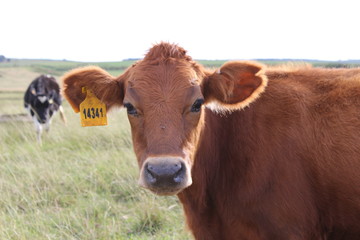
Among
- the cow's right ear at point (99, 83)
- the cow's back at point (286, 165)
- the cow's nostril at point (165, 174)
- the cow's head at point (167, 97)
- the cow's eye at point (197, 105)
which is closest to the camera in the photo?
the cow's nostril at point (165, 174)

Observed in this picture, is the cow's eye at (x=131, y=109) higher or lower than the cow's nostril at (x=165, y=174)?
higher

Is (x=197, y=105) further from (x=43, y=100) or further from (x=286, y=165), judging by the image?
(x=43, y=100)

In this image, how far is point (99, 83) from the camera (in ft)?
12.4

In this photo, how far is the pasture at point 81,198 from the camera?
5.41m

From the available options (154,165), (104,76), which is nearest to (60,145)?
(104,76)

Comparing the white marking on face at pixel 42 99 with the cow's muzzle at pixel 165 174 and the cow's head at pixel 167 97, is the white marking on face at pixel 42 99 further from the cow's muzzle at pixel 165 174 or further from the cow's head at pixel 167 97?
the cow's muzzle at pixel 165 174

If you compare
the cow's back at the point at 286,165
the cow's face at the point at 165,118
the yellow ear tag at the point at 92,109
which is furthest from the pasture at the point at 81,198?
the cow's back at the point at 286,165

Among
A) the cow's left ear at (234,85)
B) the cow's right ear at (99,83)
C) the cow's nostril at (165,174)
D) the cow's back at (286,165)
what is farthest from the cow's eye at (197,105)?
the cow's right ear at (99,83)

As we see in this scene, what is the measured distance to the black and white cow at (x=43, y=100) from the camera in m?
13.8

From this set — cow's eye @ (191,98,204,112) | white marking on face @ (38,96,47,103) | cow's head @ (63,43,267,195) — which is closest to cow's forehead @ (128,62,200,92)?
cow's head @ (63,43,267,195)

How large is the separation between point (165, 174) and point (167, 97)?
0.70m

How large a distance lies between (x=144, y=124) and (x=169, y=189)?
627mm

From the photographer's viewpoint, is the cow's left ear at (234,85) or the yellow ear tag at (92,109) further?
the yellow ear tag at (92,109)

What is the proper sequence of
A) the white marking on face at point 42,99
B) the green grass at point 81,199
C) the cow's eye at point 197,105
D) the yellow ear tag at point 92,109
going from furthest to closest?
the white marking on face at point 42,99, the green grass at point 81,199, the yellow ear tag at point 92,109, the cow's eye at point 197,105
